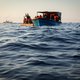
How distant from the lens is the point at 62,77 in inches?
188

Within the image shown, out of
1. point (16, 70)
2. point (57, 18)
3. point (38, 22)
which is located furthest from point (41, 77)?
point (57, 18)

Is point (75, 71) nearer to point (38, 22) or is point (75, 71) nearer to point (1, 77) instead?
point (1, 77)

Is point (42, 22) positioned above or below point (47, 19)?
below

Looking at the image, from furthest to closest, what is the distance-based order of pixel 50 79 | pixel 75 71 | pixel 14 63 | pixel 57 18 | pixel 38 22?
1. pixel 57 18
2. pixel 38 22
3. pixel 14 63
4. pixel 75 71
5. pixel 50 79

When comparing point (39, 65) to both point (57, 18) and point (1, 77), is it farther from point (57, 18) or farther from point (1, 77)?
point (57, 18)

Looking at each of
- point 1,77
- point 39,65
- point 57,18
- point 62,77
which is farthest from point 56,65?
point 57,18

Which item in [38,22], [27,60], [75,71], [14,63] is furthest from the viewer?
[38,22]

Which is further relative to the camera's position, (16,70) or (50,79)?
(16,70)

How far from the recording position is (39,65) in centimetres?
598

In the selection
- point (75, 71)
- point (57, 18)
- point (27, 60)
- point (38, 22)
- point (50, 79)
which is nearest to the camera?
point (50, 79)

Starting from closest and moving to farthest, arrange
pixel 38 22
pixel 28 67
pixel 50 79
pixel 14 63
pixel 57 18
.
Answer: pixel 50 79
pixel 28 67
pixel 14 63
pixel 38 22
pixel 57 18

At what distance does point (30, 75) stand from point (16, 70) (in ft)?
1.92

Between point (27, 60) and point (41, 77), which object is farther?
point (27, 60)

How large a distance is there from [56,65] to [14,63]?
4.39 feet
